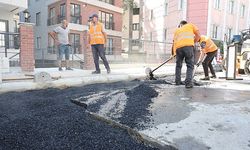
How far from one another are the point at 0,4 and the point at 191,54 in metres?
11.6

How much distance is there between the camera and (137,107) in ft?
11.3

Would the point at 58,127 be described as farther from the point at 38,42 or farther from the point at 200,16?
the point at 38,42

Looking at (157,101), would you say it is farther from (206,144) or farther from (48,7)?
(48,7)

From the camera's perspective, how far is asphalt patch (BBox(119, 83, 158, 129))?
281cm

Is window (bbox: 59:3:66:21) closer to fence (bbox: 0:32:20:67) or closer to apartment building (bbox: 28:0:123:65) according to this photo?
apartment building (bbox: 28:0:123:65)

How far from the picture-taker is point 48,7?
73.9 feet

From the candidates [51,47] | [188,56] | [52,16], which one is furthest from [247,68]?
[52,16]

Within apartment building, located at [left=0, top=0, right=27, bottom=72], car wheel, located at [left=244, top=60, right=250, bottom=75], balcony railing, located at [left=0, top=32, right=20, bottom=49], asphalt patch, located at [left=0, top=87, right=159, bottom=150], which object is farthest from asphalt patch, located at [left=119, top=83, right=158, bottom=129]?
balcony railing, located at [left=0, top=32, right=20, bottom=49]

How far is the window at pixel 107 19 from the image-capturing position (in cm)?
2316

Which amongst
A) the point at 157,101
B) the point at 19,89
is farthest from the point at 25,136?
the point at 19,89

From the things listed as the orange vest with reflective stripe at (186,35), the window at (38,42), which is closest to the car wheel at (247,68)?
the orange vest with reflective stripe at (186,35)

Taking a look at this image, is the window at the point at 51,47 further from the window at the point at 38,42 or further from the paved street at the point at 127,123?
the paved street at the point at 127,123

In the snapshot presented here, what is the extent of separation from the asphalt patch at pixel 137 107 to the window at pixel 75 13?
17.3m

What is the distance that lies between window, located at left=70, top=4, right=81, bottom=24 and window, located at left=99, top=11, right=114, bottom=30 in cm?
258
